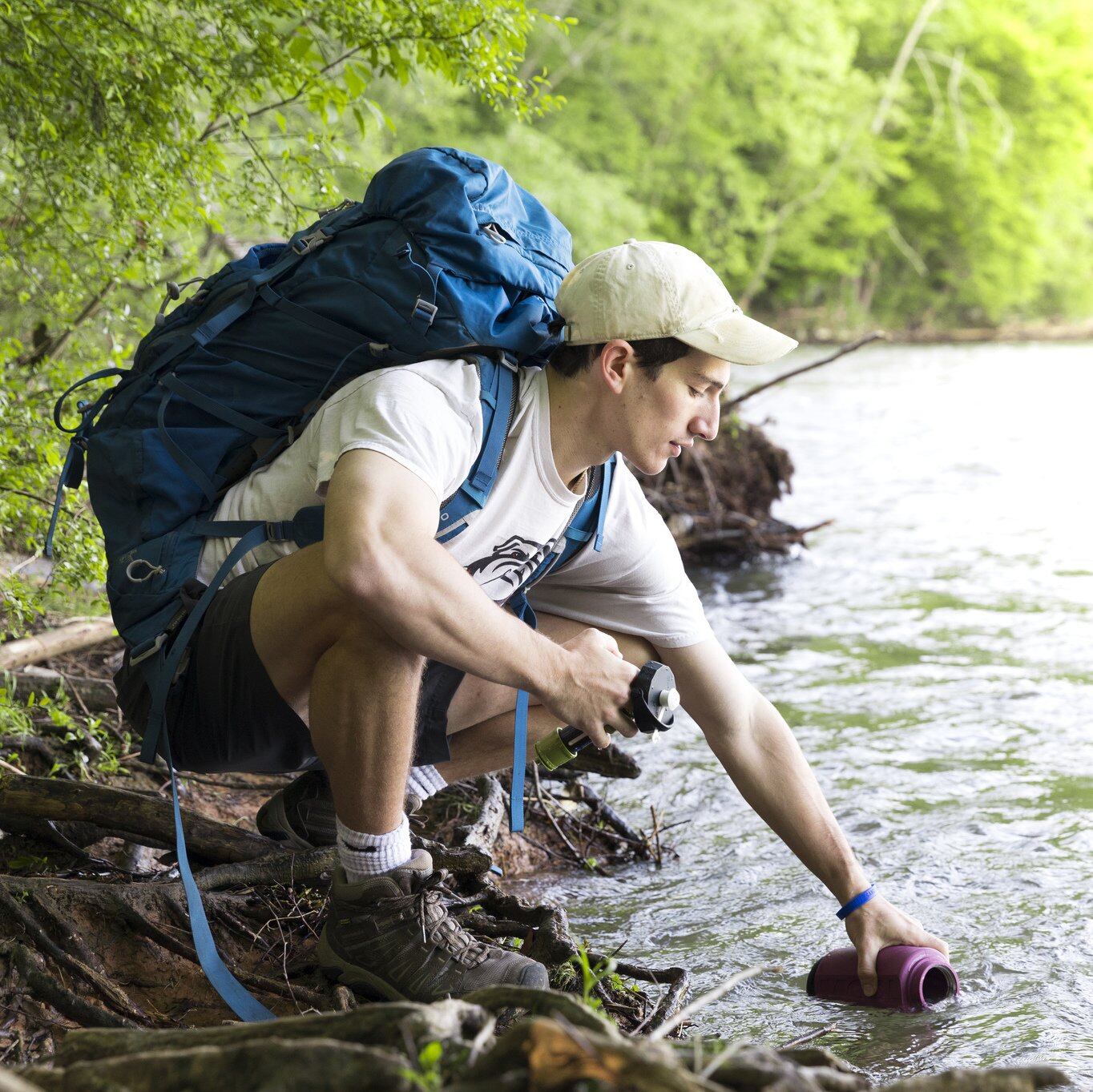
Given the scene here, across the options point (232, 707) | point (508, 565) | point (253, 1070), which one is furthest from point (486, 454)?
point (253, 1070)

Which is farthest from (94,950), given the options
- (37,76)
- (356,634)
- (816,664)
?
(816,664)

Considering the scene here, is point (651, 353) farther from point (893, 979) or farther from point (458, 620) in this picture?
point (893, 979)

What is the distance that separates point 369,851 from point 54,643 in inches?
95.3

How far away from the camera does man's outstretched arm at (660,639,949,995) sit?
294cm

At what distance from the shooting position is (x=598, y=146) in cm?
3309

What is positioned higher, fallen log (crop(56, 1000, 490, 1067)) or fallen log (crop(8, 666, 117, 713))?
fallen log (crop(56, 1000, 490, 1067))

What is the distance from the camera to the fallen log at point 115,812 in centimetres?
304

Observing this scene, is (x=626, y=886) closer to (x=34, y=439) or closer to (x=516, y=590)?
(x=516, y=590)

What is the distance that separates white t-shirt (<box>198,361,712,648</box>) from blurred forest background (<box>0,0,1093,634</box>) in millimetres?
1308

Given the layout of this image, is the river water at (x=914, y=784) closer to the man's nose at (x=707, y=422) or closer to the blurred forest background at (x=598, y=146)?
the man's nose at (x=707, y=422)

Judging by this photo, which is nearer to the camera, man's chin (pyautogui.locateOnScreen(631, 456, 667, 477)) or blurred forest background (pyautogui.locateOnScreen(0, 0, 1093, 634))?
man's chin (pyautogui.locateOnScreen(631, 456, 667, 477))

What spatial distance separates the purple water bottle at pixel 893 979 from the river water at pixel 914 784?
0.14 feet

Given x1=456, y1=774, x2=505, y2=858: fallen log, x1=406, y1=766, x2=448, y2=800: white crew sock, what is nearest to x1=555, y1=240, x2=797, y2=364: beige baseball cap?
x1=406, y1=766, x2=448, y2=800: white crew sock

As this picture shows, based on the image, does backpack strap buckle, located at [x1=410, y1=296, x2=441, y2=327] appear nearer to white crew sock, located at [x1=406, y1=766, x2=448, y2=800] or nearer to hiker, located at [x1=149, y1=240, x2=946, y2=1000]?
hiker, located at [x1=149, y1=240, x2=946, y2=1000]
